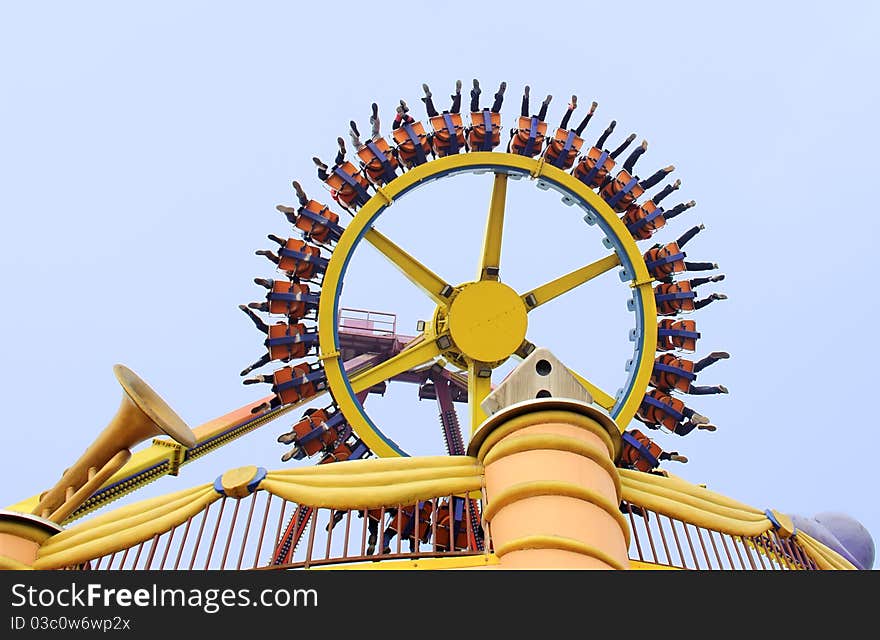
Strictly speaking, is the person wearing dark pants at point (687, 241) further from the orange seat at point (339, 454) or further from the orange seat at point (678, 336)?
the orange seat at point (339, 454)

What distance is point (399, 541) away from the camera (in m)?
6.91

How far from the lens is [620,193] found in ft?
45.3

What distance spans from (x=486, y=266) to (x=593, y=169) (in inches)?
88.3

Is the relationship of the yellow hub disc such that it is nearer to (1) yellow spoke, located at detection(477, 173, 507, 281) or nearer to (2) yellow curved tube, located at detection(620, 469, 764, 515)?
(1) yellow spoke, located at detection(477, 173, 507, 281)

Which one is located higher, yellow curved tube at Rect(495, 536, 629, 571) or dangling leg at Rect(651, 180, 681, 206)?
dangling leg at Rect(651, 180, 681, 206)

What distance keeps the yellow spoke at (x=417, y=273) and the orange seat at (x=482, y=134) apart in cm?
192

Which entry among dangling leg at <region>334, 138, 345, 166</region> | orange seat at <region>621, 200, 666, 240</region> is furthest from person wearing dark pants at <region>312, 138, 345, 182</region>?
orange seat at <region>621, 200, 666, 240</region>

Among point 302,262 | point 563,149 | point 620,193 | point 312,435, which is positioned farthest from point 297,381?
point 620,193

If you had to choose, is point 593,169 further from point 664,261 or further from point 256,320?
point 256,320

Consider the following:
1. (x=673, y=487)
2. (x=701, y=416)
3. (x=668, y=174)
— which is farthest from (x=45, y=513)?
(x=668, y=174)

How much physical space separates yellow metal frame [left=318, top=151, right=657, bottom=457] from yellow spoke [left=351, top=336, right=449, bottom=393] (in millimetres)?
21

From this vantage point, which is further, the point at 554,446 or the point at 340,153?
the point at 340,153

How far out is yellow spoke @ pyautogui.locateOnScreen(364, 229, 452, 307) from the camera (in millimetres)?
13336
